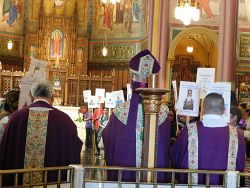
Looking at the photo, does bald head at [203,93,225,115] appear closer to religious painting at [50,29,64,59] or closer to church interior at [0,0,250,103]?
church interior at [0,0,250,103]

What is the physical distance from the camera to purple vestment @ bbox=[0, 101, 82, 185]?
693cm

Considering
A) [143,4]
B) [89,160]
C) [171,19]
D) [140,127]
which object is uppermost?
[143,4]

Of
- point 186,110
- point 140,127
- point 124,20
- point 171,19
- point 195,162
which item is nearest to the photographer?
point 195,162

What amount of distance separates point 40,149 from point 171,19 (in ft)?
52.9

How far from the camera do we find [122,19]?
29.9m

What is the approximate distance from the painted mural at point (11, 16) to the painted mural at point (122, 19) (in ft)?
14.4

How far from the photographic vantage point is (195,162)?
227 inches

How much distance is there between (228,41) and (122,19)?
47.8 ft

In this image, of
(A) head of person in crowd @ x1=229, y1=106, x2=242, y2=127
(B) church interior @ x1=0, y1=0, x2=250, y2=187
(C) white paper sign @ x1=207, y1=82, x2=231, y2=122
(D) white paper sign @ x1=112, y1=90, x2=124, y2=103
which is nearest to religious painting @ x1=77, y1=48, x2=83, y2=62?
(B) church interior @ x1=0, y1=0, x2=250, y2=187

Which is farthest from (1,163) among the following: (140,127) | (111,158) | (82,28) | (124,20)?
(82,28)

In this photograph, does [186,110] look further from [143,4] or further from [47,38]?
[47,38]

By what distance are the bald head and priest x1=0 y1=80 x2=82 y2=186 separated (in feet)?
7.24

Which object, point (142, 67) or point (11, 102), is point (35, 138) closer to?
point (11, 102)

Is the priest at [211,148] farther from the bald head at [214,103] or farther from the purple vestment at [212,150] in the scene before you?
the bald head at [214,103]
